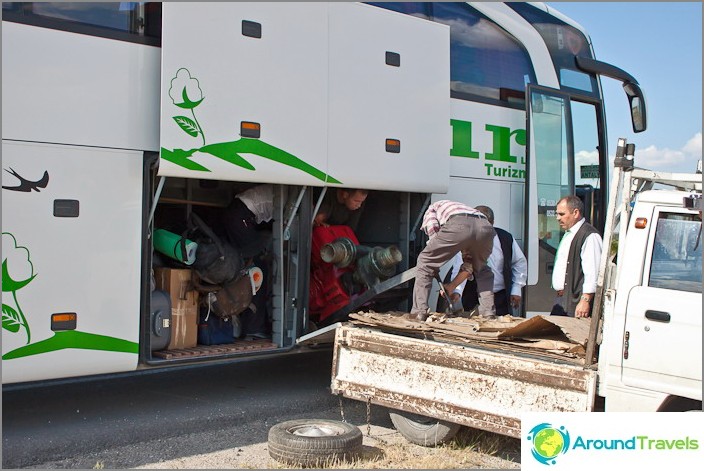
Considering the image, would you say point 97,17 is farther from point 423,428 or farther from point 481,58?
point 481,58

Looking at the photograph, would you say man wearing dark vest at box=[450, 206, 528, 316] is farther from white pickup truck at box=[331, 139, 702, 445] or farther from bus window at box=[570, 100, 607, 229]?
white pickup truck at box=[331, 139, 702, 445]

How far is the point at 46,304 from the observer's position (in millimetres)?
5312

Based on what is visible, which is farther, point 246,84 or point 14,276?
point 246,84

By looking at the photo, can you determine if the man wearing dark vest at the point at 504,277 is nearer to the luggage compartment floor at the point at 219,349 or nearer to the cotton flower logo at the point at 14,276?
the luggage compartment floor at the point at 219,349

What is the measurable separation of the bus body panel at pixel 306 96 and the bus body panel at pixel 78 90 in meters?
0.18

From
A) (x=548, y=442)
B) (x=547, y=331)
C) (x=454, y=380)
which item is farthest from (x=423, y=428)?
(x=548, y=442)

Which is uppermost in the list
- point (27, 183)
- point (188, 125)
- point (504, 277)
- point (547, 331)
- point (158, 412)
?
point (188, 125)

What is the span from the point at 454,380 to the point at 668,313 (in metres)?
1.48

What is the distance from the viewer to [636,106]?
949 cm

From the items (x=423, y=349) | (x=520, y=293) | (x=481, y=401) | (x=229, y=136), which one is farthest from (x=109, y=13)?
(x=520, y=293)

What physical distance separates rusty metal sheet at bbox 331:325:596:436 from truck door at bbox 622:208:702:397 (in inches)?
12.3

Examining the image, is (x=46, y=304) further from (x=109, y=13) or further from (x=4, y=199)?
(x=109, y=13)

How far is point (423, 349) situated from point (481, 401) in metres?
0.56

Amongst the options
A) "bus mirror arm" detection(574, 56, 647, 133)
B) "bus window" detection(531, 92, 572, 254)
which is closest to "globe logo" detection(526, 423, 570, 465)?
"bus window" detection(531, 92, 572, 254)
